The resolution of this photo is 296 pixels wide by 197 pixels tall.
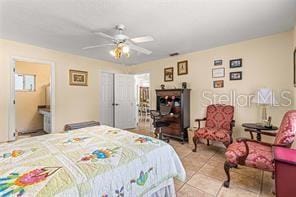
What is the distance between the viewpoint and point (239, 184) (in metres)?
2.22

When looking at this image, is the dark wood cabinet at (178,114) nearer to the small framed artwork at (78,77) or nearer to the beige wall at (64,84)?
the beige wall at (64,84)

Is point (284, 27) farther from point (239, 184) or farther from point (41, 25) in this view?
point (41, 25)

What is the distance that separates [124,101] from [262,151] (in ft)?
14.2

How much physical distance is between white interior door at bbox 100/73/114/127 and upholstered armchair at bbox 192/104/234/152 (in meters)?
3.10

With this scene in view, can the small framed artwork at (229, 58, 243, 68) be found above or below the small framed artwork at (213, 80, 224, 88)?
above

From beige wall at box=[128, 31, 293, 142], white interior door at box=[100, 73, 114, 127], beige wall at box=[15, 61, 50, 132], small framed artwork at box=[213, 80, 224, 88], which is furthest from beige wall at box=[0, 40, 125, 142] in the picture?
small framed artwork at box=[213, 80, 224, 88]

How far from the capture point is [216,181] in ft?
7.54

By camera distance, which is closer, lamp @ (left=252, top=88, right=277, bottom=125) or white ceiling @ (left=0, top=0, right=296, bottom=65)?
white ceiling @ (left=0, top=0, right=296, bottom=65)

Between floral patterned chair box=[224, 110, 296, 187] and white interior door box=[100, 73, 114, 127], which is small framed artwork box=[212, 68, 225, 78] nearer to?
floral patterned chair box=[224, 110, 296, 187]

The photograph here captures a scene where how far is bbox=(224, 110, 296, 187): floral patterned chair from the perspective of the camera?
1.87 m

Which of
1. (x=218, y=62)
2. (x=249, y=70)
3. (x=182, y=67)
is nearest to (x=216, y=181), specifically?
(x=249, y=70)

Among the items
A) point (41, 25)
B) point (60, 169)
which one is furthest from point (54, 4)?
point (60, 169)

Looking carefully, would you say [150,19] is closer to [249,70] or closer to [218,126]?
[249,70]

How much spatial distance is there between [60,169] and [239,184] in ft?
7.50
